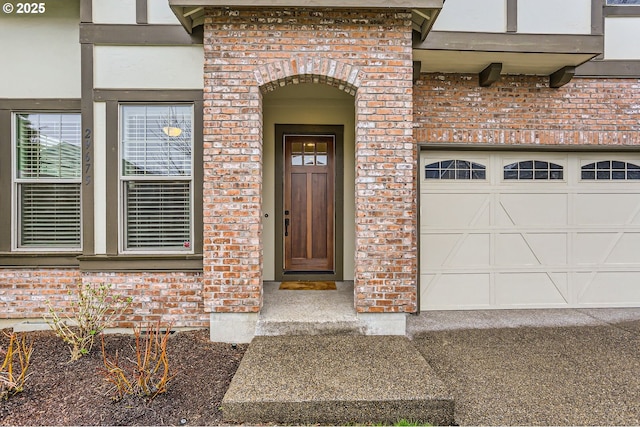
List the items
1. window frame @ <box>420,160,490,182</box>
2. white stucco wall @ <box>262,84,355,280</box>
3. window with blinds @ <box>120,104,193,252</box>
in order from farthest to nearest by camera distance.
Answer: white stucco wall @ <box>262,84,355,280</box> < window frame @ <box>420,160,490,182</box> < window with blinds @ <box>120,104,193,252</box>

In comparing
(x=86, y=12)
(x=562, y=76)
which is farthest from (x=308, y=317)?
(x=562, y=76)

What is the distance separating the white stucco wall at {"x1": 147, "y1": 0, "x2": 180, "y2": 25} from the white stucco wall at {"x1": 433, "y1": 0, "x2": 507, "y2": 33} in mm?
3004

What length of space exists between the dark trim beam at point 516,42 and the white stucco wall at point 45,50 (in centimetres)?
421

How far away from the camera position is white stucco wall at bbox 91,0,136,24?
12.2 ft

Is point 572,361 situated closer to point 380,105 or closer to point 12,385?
point 380,105

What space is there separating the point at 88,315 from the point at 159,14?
3301 millimetres

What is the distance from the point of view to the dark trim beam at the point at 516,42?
3.86 metres

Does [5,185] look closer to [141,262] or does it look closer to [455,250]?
[141,262]

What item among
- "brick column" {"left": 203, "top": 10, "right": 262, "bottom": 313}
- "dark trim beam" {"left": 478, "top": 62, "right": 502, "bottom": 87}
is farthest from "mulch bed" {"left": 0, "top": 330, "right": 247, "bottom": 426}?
"dark trim beam" {"left": 478, "top": 62, "right": 502, "bottom": 87}

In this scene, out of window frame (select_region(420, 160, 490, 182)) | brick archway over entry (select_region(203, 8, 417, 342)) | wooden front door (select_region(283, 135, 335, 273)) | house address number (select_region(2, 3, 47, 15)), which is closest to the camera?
brick archway over entry (select_region(203, 8, 417, 342))

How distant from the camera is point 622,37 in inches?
170

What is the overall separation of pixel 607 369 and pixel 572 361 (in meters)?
0.25

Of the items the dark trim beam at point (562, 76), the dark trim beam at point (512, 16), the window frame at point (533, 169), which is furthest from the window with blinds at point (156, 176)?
the dark trim beam at point (562, 76)

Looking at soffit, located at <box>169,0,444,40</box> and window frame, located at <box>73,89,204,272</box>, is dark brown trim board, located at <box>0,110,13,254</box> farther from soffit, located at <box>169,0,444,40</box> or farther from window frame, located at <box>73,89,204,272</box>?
soffit, located at <box>169,0,444,40</box>
